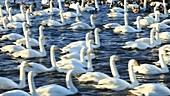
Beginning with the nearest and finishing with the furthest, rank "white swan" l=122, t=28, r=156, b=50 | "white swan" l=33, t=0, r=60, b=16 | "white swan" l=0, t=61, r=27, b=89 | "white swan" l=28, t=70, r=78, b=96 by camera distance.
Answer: "white swan" l=28, t=70, r=78, b=96 < "white swan" l=0, t=61, r=27, b=89 < "white swan" l=122, t=28, r=156, b=50 < "white swan" l=33, t=0, r=60, b=16

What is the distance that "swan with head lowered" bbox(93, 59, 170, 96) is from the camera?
832 inches

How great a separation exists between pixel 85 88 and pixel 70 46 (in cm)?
794

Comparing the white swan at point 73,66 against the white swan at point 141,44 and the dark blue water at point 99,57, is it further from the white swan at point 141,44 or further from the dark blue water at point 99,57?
the white swan at point 141,44

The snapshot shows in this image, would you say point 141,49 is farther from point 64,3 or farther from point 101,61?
point 64,3

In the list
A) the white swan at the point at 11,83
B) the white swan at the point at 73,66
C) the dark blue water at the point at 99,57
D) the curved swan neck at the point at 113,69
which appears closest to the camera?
the white swan at the point at 11,83

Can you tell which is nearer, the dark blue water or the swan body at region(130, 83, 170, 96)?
the swan body at region(130, 83, 170, 96)

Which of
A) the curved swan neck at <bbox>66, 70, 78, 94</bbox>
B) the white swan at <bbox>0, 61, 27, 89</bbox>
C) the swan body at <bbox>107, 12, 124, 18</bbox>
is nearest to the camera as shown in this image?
the curved swan neck at <bbox>66, 70, 78, 94</bbox>

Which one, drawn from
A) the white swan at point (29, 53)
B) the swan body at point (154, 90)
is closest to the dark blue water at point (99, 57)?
the white swan at point (29, 53)

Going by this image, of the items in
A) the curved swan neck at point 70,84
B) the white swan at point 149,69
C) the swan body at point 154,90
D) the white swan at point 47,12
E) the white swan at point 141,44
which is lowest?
the white swan at point 47,12

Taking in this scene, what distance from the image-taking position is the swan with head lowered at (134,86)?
21125 millimetres

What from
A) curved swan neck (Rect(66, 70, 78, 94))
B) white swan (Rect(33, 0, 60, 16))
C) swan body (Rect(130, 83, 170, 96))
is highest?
curved swan neck (Rect(66, 70, 78, 94))

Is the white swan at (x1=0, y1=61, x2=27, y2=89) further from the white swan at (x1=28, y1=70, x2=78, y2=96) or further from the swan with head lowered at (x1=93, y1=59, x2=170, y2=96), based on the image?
the swan with head lowered at (x1=93, y1=59, x2=170, y2=96)

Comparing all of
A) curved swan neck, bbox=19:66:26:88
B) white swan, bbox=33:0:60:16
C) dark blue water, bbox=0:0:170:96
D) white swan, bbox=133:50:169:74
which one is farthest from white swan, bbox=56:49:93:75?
white swan, bbox=33:0:60:16

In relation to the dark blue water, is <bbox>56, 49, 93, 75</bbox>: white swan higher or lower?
higher
